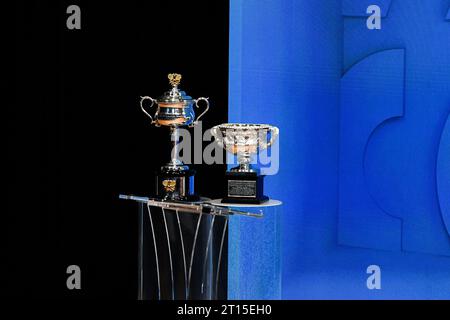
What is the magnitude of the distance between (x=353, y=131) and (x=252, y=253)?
1.13 meters

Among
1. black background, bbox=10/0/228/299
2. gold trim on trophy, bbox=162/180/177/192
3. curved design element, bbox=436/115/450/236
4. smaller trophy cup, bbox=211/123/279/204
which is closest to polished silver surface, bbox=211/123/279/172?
smaller trophy cup, bbox=211/123/279/204

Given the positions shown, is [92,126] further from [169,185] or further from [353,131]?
[353,131]

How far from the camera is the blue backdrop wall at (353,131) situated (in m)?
3.81

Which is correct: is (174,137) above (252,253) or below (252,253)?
above

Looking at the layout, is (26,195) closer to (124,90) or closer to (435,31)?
(124,90)

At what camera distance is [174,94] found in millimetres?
3439

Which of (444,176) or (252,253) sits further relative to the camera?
(444,176)

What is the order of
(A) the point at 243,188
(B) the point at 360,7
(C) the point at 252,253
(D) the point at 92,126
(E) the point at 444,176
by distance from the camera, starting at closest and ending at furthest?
(C) the point at 252,253 → (A) the point at 243,188 → (D) the point at 92,126 → (E) the point at 444,176 → (B) the point at 360,7

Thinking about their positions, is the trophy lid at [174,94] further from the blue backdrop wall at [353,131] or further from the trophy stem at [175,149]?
the blue backdrop wall at [353,131]

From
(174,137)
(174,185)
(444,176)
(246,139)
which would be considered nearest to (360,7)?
(444,176)

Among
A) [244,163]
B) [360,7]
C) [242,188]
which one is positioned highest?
[360,7]

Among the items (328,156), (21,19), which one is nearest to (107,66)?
(21,19)

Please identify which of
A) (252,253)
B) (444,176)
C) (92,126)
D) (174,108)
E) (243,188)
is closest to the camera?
(252,253)

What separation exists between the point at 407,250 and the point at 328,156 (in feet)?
2.04
